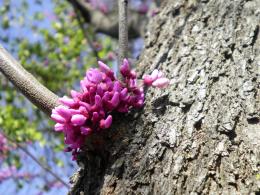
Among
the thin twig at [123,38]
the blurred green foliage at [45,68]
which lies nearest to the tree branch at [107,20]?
the blurred green foliage at [45,68]

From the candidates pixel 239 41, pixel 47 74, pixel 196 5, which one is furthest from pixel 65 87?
pixel 239 41

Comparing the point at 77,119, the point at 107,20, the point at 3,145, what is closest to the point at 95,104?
the point at 77,119

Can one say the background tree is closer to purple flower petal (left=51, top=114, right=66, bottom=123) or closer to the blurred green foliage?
purple flower petal (left=51, top=114, right=66, bottom=123)

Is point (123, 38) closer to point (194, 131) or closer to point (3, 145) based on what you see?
point (194, 131)

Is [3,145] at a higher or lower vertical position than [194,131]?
higher

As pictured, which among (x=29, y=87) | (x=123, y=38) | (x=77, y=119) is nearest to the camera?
(x=77, y=119)

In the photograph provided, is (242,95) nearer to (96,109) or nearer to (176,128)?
(176,128)
